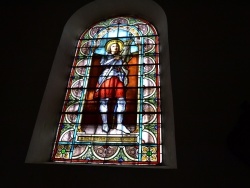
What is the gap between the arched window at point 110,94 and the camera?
2791 mm

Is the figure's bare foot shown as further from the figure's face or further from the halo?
the halo

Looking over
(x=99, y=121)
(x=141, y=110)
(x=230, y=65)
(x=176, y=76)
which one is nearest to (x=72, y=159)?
(x=99, y=121)

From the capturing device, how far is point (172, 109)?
2.66 m

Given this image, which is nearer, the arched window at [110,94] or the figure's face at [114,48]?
the arched window at [110,94]

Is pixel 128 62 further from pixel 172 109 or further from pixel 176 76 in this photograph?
pixel 172 109

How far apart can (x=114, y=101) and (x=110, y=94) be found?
0.13 meters

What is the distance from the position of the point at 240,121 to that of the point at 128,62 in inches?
75.2

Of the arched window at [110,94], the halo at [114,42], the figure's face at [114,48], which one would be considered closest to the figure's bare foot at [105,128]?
the arched window at [110,94]

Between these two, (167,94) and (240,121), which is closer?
(240,121)

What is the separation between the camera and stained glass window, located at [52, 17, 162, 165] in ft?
9.22

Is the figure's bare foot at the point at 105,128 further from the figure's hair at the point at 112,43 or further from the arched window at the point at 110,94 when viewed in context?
the figure's hair at the point at 112,43

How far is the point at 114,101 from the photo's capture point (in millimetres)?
3195
